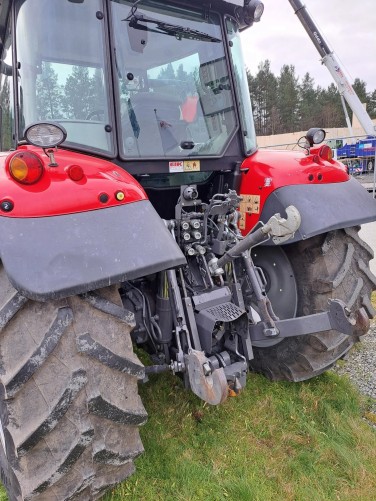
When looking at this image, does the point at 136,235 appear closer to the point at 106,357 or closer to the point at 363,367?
the point at 106,357

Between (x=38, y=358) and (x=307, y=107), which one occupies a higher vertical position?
(x=307, y=107)

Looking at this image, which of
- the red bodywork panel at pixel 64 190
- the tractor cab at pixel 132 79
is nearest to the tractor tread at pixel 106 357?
the red bodywork panel at pixel 64 190

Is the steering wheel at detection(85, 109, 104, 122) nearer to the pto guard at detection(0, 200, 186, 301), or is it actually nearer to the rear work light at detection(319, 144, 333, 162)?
the pto guard at detection(0, 200, 186, 301)

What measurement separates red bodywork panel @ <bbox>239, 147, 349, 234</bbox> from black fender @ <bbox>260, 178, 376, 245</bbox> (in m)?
0.05

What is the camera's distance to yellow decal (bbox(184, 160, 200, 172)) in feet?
8.28

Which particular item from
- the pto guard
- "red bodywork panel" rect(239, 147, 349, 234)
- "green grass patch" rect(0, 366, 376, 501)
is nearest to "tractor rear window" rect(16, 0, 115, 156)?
the pto guard

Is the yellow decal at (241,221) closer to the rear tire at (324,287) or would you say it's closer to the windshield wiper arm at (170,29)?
the rear tire at (324,287)

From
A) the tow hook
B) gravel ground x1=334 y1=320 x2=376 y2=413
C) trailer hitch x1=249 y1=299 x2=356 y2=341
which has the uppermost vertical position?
trailer hitch x1=249 y1=299 x2=356 y2=341

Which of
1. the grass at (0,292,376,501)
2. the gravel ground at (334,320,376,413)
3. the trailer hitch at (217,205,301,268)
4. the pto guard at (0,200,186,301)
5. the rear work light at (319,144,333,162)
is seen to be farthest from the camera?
the gravel ground at (334,320,376,413)

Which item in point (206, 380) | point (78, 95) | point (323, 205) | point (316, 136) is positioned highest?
point (78, 95)

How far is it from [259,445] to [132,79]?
2198mm

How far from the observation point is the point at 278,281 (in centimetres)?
292

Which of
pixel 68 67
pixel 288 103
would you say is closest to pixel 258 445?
pixel 68 67

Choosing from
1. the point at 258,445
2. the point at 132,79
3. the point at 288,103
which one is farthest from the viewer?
the point at 288,103
